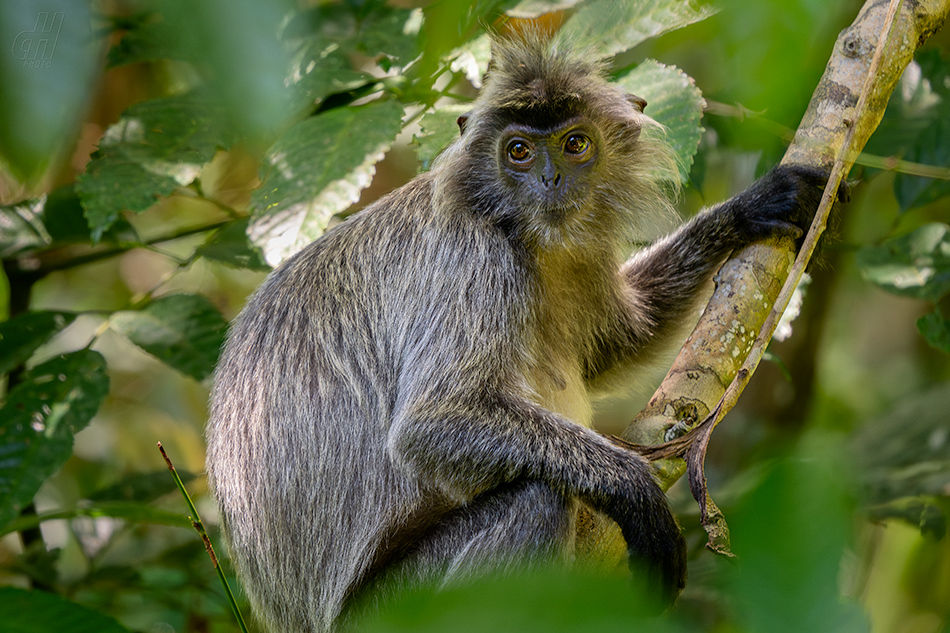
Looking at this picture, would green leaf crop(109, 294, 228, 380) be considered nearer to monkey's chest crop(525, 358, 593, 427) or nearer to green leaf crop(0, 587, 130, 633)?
green leaf crop(0, 587, 130, 633)

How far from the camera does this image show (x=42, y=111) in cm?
68

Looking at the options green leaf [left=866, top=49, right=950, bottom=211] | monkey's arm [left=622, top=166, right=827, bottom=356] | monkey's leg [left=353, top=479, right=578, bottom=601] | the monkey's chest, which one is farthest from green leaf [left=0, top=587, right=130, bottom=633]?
green leaf [left=866, top=49, right=950, bottom=211]

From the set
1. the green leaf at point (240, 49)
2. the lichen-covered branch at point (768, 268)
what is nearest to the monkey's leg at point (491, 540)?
the lichen-covered branch at point (768, 268)

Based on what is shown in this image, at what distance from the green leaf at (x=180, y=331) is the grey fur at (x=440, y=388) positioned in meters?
0.24

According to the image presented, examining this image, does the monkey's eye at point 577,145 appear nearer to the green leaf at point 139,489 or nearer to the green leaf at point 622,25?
the green leaf at point 622,25

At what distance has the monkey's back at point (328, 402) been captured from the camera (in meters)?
3.07

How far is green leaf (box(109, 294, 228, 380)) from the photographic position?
3.47 metres

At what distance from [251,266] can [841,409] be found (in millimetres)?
5375

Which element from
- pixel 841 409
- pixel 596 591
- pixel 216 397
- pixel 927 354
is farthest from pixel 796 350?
pixel 596 591

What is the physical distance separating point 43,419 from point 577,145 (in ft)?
7.92

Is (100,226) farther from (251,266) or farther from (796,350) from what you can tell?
(796,350)

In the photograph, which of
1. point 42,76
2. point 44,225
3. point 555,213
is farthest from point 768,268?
point 44,225

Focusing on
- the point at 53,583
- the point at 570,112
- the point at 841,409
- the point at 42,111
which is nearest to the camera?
the point at 42,111

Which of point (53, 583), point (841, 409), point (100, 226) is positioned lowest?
point (841, 409)
